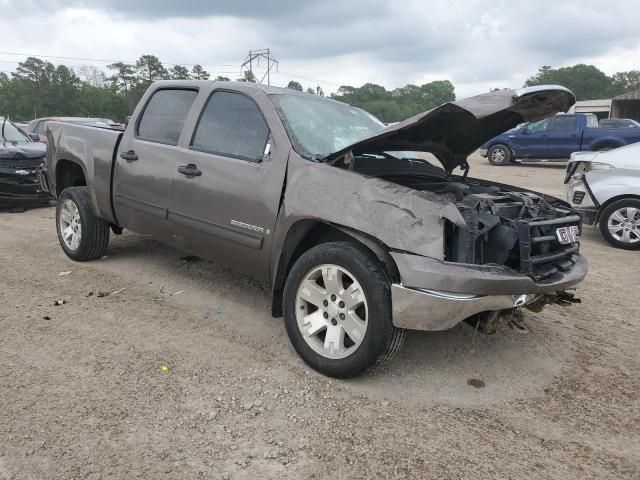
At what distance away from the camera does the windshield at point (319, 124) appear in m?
3.53

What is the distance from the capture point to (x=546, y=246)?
10.4 feet

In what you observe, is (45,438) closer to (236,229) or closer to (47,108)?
(236,229)

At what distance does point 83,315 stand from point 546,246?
3.48 m

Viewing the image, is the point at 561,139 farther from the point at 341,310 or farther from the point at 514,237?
the point at 341,310

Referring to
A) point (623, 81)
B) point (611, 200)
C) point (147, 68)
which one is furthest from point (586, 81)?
point (611, 200)

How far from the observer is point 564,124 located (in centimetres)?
1659

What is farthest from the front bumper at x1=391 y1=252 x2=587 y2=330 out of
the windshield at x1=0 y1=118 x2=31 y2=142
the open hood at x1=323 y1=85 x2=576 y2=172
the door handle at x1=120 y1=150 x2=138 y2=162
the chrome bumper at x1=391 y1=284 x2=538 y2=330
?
the windshield at x1=0 y1=118 x2=31 y2=142

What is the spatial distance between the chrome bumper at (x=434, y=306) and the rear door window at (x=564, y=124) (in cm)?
1588

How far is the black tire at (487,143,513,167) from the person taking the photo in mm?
17734

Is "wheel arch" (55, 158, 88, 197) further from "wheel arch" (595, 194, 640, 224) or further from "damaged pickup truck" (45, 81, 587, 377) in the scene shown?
"wheel arch" (595, 194, 640, 224)

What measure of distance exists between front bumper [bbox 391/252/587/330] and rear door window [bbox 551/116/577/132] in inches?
622

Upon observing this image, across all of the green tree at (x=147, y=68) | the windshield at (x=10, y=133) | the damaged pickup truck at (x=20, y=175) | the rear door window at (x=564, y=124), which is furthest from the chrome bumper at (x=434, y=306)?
the green tree at (x=147, y=68)

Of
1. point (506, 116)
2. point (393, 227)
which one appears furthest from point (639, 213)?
point (393, 227)

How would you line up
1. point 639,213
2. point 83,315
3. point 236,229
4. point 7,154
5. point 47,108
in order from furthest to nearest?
point 47,108 → point 7,154 → point 639,213 → point 83,315 → point 236,229
